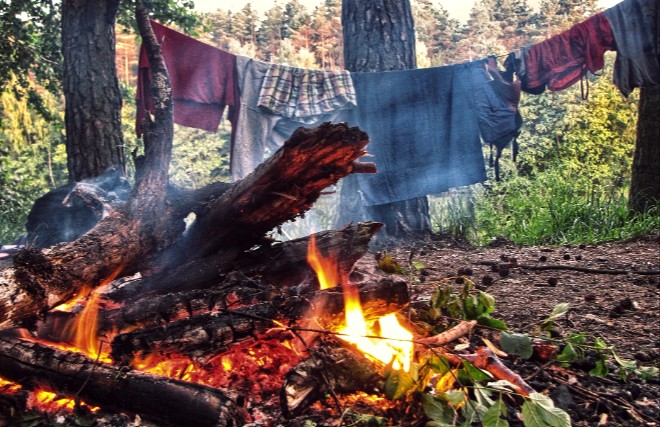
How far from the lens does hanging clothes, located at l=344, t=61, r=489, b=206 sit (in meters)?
5.54

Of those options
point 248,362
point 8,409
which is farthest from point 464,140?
point 8,409

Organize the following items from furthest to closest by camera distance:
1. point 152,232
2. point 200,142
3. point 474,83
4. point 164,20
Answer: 1. point 200,142
2. point 164,20
3. point 474,83
4. point 152,232

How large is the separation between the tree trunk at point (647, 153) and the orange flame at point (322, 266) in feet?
16.9

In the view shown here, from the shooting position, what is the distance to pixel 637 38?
205 inches

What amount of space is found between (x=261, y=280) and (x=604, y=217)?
17.2 feet

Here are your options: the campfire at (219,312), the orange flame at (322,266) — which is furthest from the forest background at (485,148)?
the orange flame at (322,266)

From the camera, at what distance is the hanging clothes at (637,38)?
511cm

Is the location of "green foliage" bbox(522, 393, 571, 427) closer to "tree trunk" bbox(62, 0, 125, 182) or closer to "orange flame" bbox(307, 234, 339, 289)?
"orange flame" bbox(307, 234, 339, 289)

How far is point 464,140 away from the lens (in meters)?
5.72

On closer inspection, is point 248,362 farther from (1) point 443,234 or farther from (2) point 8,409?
(1) point 443,234

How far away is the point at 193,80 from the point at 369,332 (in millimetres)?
3594

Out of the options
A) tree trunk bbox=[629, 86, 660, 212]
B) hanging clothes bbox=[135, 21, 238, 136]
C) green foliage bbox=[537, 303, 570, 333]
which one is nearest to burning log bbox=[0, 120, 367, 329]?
green foliage bbox=[537, 303, 570, 333]

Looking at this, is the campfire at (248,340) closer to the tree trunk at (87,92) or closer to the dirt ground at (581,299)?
the dirt ground at (581,299)

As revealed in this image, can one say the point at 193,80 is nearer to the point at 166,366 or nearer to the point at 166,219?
the point at 166,219
